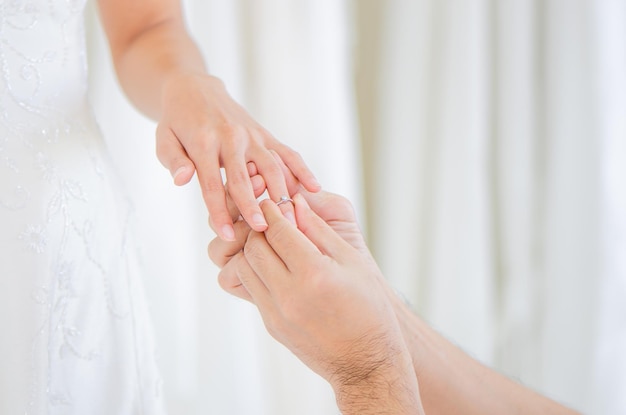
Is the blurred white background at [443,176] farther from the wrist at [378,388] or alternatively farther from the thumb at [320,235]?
the wrist at [378,388]

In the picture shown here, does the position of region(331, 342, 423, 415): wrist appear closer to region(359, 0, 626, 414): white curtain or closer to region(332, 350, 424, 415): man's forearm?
region(332, 350, 424, 415): man's forearm

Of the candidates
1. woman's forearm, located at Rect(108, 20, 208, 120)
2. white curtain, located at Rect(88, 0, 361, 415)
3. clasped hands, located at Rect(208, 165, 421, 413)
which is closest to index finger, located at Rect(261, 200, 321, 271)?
clasped hands, located at Rect(208, 165, 421, 413)

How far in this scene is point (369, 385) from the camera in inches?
30.7

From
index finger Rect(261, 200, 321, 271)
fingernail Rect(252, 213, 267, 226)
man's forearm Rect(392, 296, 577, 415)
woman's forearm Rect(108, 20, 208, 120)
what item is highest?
woman's forearm Rect(108, 20, 208, 120)

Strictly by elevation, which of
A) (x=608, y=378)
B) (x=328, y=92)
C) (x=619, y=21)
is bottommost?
(x=608, y=378)

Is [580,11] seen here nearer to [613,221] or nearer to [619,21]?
[619,21]

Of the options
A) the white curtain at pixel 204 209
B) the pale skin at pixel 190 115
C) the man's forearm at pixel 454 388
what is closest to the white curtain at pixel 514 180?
the white curtain at pixel 204 209

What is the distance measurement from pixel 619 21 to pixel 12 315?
1630 millimetres

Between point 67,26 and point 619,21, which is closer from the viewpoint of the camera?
point 67,26

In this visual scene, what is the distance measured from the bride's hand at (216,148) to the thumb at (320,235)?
2cm

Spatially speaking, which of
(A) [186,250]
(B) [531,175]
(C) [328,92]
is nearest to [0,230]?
(A) [186,250]

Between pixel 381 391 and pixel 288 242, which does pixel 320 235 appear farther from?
pixel 381 391

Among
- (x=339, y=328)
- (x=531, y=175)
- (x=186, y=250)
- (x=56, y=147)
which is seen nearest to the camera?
(x=339, y=328)

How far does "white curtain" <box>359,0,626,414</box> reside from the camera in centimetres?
196
